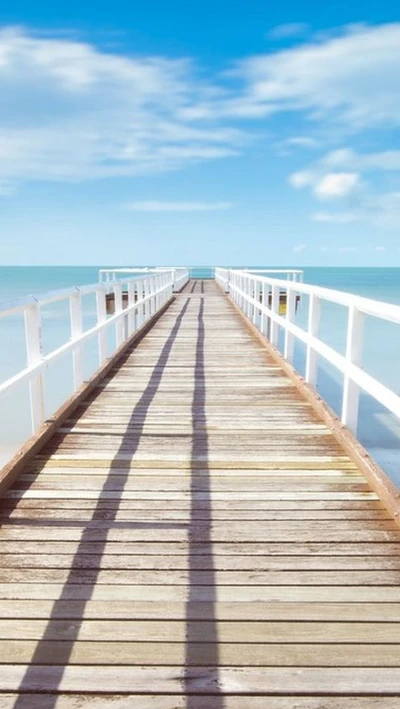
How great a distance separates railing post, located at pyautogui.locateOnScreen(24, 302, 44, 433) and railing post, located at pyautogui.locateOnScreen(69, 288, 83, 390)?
92 centimetres

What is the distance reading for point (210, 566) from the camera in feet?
8.10

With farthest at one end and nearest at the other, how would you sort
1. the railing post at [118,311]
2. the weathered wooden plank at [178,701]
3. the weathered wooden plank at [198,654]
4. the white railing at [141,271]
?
the white railing at [141,271] → the railing post at [118,311] → the weathered wooden plank at [198,654] → the weathered wooden plank at [178,701]

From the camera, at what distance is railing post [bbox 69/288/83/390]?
5141 mm

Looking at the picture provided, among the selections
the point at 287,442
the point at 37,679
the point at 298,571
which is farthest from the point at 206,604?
the point at 287,442

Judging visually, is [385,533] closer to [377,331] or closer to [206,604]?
[206,604]

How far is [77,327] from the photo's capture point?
17.3ft

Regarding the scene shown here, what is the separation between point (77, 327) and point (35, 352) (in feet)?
3.81

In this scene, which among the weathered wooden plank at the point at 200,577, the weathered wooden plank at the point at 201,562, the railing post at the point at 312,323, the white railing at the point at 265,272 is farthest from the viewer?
the white railing at the point at 265,272

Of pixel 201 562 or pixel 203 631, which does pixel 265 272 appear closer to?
pixel 201 562

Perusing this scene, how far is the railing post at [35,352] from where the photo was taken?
159 inches

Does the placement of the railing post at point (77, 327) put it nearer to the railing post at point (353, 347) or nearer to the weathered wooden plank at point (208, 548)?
the railing post at point (353, 347)

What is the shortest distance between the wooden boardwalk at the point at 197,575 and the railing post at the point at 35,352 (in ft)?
0.80

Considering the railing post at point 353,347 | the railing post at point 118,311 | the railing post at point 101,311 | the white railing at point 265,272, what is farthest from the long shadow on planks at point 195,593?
the white railing at point 265,272

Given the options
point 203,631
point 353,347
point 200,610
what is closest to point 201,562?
point 200,610
